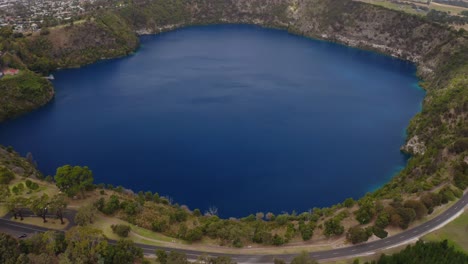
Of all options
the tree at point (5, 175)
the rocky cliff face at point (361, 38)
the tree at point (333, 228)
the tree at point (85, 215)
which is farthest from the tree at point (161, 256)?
the rocky cliff face at point (361, 38)

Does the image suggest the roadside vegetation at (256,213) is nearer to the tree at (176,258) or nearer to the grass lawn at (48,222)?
the grass lawn at (48,222)

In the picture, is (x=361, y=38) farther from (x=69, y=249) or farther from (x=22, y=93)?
(x=69, y=249)

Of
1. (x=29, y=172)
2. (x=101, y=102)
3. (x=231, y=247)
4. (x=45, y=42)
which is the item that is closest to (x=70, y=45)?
(x=45, y=42)

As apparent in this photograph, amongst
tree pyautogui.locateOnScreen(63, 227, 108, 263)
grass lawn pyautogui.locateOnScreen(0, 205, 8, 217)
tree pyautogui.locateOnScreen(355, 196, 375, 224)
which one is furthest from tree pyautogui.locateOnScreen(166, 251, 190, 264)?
grass lawn pyautogui.locateOnScreen(0, 205, 8, 217)

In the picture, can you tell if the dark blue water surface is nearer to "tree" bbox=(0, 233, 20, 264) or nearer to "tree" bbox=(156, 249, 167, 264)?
Answer: "tree" bbox=(156, 249, 167, 264)

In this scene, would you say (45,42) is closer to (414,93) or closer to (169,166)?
(169,166)

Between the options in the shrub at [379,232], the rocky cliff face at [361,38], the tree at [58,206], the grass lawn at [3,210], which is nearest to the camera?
the shrub at [379,232]
